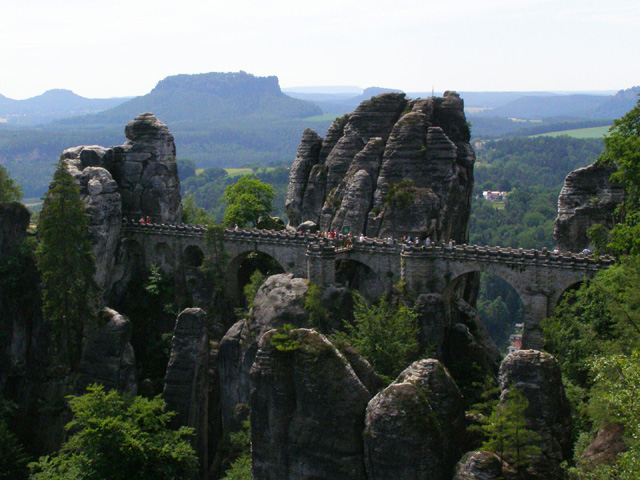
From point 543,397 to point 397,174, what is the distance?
3116 cm

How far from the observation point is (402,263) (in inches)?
1994

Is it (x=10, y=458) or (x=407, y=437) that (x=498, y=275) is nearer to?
(x=407, y=437)

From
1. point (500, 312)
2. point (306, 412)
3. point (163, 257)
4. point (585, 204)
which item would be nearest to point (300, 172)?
point (163, 257)

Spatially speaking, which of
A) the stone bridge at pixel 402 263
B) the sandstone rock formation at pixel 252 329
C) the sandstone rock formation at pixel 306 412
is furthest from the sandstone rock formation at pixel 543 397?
the sandstone rock formation at pixel 252 329

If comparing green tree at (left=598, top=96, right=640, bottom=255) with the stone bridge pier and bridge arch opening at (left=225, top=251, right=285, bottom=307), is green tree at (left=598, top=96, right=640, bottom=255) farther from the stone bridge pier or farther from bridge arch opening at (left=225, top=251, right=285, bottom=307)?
bridge arch opening at (left=225, top=251, right=285, bottom=307)

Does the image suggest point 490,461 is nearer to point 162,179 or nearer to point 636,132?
point 636,132

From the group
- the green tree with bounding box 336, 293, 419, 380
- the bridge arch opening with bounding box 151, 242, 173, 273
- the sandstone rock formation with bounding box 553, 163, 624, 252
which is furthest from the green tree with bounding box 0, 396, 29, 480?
the sandstone rock formation with bounding box 553, 163, 624, 252

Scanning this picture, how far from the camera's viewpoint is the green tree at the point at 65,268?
51.9 meters

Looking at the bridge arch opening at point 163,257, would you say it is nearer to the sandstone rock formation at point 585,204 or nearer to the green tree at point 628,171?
the sandstone rock formation at point 585,204

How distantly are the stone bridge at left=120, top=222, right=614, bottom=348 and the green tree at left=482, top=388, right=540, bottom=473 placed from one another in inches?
827

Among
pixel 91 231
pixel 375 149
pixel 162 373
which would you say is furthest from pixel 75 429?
pixel 375 149

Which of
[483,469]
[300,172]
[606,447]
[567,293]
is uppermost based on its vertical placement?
[300,172]

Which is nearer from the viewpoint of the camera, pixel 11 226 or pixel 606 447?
pixel 606 447

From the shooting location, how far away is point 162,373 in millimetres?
56812
